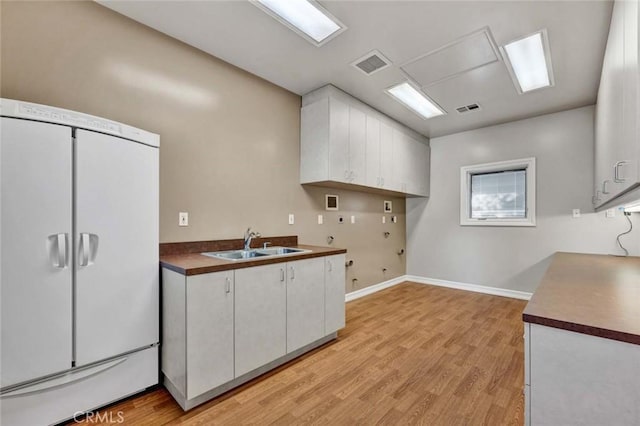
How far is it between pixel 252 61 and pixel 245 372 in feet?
8.76

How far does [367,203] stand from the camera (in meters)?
4.39

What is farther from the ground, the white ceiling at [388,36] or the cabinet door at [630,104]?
Answer: the white ceiling at [388,36]

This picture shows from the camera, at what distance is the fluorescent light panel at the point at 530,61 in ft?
7.63

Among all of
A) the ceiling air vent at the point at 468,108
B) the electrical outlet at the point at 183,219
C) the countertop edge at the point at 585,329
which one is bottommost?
the countertop edge at the point at 585,329

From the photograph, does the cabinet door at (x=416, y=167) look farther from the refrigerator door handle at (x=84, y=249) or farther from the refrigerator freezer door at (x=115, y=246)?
the refrigerator door handle at (x=84, y=249)

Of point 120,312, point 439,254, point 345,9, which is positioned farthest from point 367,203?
point 120,312

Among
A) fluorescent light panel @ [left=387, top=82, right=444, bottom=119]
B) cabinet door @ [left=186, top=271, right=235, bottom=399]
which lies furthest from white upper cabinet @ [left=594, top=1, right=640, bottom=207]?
cabinet door @ [left=186, top=271, right=235, bottom=399]

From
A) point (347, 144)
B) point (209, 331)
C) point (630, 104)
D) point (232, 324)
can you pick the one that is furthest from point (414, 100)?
point (209, 331)

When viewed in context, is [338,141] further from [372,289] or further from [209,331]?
[372,289]

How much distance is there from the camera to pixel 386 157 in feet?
13.1

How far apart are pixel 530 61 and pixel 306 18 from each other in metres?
2.19

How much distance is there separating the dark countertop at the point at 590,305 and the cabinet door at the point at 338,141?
2075mm

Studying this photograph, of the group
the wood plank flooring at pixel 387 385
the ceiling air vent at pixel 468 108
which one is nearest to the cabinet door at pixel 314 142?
the wood plank flooring at pixel 387 385

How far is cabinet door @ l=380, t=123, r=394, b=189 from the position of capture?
391 centimetres
